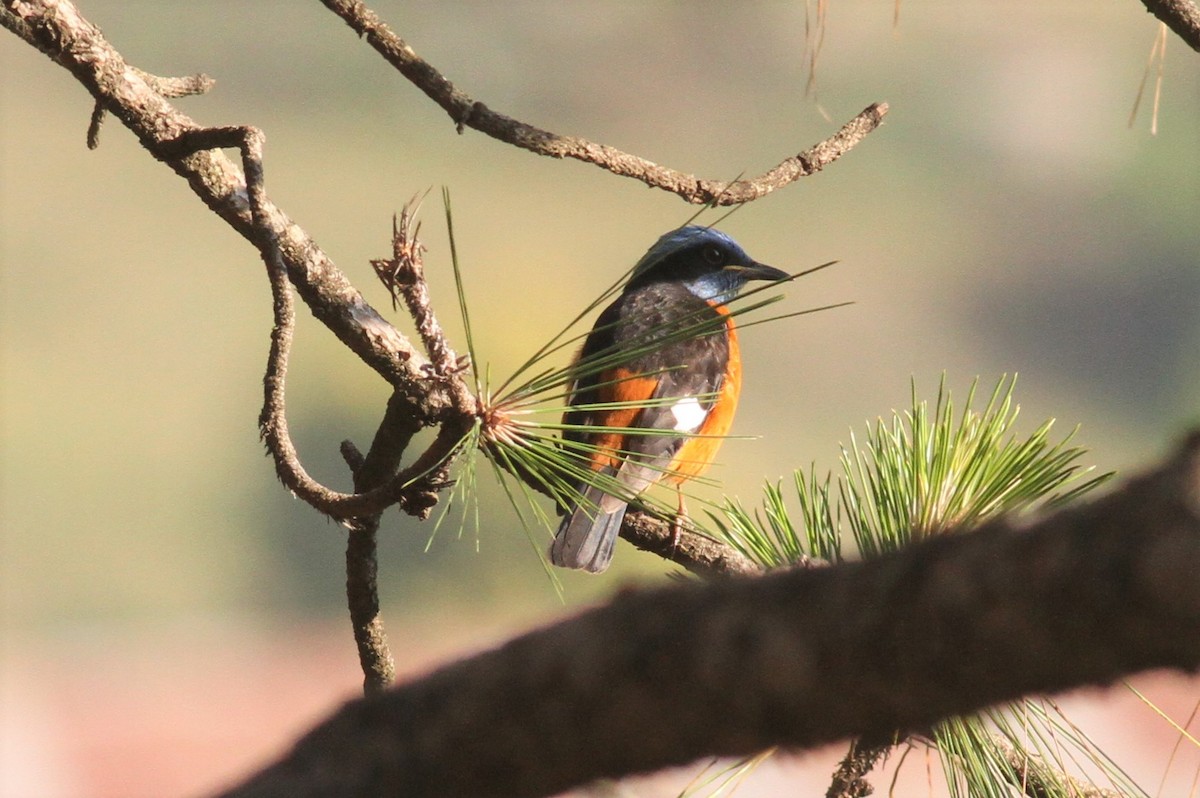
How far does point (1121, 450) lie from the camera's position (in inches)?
1257

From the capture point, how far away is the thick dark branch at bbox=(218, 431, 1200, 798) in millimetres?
668

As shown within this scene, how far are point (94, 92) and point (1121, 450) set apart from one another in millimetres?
32656

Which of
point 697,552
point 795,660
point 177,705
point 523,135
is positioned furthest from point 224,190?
point 177,705

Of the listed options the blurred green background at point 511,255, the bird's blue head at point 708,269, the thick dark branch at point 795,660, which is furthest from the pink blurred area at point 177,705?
the thick dark branch at point 795,660

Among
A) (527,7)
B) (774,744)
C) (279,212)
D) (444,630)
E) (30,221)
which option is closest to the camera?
(774,744)

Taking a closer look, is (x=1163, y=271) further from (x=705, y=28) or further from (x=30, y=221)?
(x=30, y=221)

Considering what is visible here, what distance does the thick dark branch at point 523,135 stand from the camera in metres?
2.16

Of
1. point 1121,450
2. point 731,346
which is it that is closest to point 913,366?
point 1121,450

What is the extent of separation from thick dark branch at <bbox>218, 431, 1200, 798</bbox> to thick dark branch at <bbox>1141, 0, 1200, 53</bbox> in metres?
1.52

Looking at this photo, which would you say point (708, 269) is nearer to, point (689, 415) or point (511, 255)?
point (689, 415)

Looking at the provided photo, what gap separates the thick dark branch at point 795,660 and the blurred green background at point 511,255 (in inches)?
692

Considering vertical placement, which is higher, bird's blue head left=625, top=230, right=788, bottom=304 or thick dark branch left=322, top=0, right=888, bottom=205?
bird's blue head left=625, top=230, right=788, bottom=304

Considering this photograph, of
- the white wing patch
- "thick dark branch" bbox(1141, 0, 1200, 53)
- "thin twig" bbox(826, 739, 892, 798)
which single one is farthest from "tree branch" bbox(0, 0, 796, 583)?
the white wing patch

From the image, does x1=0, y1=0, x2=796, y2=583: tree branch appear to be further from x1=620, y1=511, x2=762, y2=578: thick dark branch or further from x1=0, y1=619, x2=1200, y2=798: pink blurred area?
x1=0, y1=619, x2=1200, y2=798: pink blurred area
